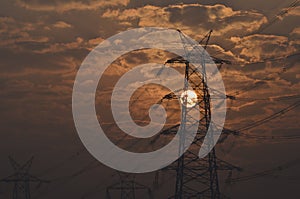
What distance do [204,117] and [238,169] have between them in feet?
19.7

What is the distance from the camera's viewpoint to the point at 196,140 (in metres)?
54.6

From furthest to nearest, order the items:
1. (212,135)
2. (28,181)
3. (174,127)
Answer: (28,181), (174,127), (212,135)

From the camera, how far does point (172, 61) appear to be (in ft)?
181

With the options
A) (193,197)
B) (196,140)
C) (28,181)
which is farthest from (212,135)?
(28,181)

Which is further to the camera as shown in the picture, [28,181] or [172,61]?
[28,181]

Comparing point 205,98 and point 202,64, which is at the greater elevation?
point 202,64

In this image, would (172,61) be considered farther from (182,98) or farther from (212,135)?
(212,135)

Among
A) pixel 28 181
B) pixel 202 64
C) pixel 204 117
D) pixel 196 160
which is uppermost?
pixel 202 64

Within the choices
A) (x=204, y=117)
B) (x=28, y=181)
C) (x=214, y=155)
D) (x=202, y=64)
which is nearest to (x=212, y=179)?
(x=214, y=155)

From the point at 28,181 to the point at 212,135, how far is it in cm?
5527

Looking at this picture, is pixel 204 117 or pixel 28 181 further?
pixel 28 181

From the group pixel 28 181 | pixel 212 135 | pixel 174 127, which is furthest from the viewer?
pixel 28 181

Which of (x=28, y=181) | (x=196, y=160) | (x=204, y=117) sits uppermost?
(x=204, y=117)

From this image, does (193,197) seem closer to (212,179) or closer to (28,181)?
(212,179)
